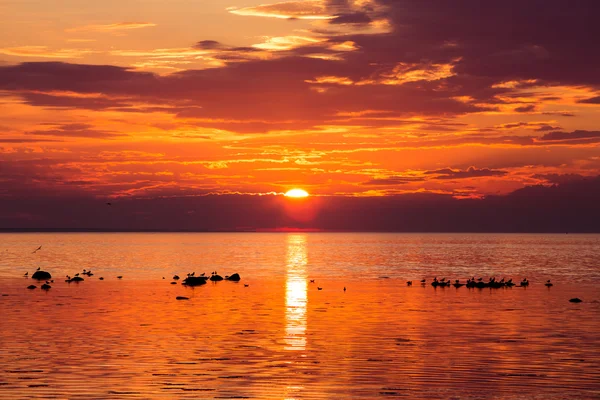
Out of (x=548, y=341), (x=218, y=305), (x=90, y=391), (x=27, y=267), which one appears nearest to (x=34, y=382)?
(x=90, y=391)

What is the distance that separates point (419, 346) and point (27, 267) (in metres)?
108

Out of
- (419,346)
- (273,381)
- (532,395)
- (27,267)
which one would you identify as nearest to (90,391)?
(273,381)

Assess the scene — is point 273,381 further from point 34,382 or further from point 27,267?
point 27,267

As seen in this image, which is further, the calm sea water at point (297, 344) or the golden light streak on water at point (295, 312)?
the golden light streak on water at point (295, 312)

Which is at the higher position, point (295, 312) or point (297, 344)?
point (295, 312)

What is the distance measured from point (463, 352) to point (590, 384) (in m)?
10.2

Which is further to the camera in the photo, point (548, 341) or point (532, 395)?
point (548, 341)

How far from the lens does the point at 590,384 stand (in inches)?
1367

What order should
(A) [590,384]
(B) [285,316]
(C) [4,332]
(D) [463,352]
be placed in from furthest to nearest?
(B) [285,316], (C) [4,332], (D) [463,352], (A) [590,384]

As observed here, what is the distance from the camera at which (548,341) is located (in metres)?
48.9

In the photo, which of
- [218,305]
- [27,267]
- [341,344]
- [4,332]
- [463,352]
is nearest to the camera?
[463,352]

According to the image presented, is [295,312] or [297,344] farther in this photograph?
[295,312]

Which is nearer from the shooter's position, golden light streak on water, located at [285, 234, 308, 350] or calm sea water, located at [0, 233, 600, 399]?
calm sea water, located at [0, 233, 600, 399]

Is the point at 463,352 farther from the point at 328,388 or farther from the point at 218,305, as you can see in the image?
the point at 218,305
